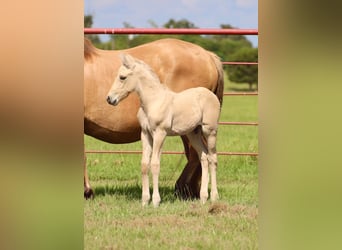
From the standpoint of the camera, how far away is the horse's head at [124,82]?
6.67ft

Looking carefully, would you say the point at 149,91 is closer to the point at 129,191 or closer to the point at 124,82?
the point at 124,82

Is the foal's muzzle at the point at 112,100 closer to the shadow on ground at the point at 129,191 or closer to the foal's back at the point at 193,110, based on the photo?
the foal's back at the point at 193,110

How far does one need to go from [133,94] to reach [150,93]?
0.61 feet

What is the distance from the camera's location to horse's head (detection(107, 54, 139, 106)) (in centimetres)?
203

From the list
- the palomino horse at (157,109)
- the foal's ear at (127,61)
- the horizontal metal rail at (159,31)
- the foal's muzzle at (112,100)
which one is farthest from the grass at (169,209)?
the horizontal metal rail at (159,31)

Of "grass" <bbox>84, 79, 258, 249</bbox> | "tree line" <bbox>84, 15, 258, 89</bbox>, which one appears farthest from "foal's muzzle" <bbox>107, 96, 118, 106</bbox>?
"tree line" <bbox>84, 15, 258, 89</bbox>

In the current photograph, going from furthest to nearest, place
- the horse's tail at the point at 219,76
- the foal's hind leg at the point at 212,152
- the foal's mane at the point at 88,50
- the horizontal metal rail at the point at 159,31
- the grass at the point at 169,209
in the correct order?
the horizontal metal rail at the point at 159,31
the horse's tail at the point at 219,76
the foal's mane at the point at 88,50
the foal's hind leg at the point at 212,152
the grass at the point at 169,209

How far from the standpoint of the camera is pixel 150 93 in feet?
6.73

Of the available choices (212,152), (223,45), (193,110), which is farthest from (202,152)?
(223,45)

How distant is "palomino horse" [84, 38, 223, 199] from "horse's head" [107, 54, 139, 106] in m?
0.17

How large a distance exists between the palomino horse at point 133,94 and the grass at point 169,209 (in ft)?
0.63
